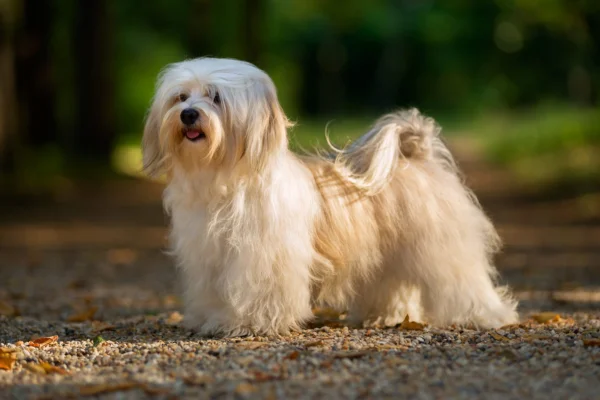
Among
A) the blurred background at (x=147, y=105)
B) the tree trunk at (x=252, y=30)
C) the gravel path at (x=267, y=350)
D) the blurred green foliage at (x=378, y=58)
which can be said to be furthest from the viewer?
the blurred green foliage at (x=378, y=58)

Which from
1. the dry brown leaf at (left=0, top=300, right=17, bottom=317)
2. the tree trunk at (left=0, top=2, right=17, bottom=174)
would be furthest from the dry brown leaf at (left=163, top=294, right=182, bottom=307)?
the tree trunk at (left=0, top=2, right=17, bottom=174)

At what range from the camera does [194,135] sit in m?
5.14

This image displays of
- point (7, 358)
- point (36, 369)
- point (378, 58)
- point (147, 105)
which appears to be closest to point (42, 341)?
point (7, 358)

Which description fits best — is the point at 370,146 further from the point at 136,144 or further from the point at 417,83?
the point at 417,83

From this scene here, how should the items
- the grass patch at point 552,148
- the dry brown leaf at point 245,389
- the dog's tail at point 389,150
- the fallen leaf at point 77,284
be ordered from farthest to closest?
the grass patch at point 552,148 < the fallen leaf at point 77,284 < the dog's tail at point 389,150 < the dry brown leaf at point 245,389

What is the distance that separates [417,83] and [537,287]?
47.5 m

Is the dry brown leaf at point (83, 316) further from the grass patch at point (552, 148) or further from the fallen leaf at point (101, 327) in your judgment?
the grass patch at point (552, 148)

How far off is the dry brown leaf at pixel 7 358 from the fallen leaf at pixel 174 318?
137cm

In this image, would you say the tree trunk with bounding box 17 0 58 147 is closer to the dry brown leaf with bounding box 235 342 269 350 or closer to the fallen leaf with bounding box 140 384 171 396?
the dry brown leaf with bounding box 235 342 269 350

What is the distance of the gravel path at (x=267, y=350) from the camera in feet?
13.5

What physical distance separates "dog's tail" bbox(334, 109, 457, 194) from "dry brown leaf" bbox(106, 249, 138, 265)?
5.10 meters

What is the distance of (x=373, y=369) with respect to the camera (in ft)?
14.6

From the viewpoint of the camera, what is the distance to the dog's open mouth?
5141mm

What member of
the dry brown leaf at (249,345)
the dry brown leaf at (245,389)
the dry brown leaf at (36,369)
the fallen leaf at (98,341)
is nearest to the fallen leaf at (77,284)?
the fallen leaf at (98,341)
